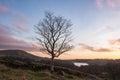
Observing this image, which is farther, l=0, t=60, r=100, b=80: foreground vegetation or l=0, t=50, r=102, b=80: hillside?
l=0, t=50, r=102, b=80: hillside

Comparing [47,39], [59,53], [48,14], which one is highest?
[48,14]

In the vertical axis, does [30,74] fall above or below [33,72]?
below

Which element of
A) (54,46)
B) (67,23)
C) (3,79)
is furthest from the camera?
(67,23)

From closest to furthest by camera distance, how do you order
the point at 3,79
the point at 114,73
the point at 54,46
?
the point at 3,79, the point at 54,46, the point at 114,73

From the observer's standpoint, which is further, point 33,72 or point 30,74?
point 33,72

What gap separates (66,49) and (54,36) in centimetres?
496

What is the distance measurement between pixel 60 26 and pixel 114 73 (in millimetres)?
30492

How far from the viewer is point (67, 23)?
53.5 m

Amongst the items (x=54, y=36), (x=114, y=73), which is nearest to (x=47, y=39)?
(x=54, y=36)

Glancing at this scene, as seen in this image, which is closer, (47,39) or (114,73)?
(47,39)

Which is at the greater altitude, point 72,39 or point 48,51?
point 72,39

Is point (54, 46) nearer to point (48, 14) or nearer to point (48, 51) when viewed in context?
point (48, 51)

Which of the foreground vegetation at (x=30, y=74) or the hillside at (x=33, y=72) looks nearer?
the foreground vegetation at (x=30, y=74)

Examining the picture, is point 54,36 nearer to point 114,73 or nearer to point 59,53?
point 59,53
